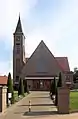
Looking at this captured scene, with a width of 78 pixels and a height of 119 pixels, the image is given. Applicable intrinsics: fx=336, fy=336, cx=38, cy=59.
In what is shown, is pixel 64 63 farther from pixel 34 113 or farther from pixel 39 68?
pixel 34 113

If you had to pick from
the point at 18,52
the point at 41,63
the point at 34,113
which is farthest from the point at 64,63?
the point at 34,113

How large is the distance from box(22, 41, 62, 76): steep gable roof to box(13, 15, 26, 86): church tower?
5.44 metres

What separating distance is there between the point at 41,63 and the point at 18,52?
36.4 feet

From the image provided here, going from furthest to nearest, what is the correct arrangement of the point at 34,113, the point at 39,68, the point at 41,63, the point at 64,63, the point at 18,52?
1. the point at 64,63
2. the point at 18,52
3. the point at 41,63
4. the point at 39,68
5. the point at 34,113

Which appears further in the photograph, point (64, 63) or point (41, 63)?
point (64, 63)

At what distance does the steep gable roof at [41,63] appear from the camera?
106012 millimetres

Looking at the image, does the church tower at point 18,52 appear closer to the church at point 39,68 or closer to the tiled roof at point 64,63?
the church at point 39,68

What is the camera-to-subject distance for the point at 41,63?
353ft

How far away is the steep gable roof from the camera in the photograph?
4174 inches

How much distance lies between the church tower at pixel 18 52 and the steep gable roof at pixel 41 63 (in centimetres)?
544

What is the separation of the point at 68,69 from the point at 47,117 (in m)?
93.4

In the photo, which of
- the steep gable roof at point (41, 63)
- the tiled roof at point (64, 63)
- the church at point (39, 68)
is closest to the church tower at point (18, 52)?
the church at point (39, 68)

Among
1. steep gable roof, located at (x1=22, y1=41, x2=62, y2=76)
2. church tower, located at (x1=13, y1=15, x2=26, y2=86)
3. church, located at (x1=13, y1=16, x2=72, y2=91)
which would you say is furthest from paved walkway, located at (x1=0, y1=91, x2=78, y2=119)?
church tower, located at (x1=13, y1=15, x2=26, y2=86)

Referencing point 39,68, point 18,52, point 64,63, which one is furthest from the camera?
point 64,63
